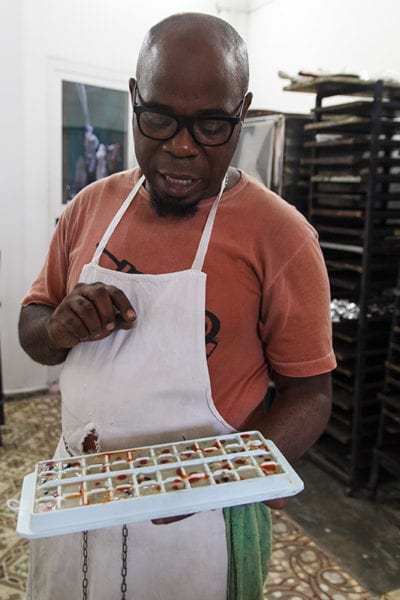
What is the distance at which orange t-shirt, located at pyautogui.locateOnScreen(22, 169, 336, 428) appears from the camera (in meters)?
0.98

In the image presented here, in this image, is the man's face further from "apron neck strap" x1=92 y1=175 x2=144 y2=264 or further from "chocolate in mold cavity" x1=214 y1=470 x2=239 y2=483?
"chocolate in mold cavity" x1=214 y1=470 x2=239 y2=483

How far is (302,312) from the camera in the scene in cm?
97

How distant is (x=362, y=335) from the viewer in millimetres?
2697

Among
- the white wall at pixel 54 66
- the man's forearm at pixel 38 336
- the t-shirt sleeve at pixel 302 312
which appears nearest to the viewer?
the t-shirt sleeve at pixel 302 312

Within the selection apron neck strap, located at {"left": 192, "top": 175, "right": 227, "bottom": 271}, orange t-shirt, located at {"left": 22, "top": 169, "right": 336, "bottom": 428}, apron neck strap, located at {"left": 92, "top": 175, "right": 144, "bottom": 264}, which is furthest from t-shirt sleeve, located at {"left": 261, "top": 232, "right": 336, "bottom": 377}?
Answer: apron neck strap, located at {"left": 92, "top": 175, "right": 144, "bottom": 264}

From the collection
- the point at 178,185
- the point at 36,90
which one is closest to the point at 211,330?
the point at 178,185

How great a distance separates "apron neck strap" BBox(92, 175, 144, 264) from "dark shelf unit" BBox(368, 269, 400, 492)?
1.77m

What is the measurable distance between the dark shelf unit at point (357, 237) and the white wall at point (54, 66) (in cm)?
67

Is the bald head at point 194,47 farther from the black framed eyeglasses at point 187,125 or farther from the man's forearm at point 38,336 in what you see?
the man's forearm at point 38,336

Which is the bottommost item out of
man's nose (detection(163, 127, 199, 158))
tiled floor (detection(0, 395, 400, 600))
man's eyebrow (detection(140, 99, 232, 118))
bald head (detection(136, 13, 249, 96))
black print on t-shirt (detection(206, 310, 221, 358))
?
tiled floor (detection(0, 395, 400, 600))

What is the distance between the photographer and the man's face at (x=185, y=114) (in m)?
0.91

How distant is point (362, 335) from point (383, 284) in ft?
0.95

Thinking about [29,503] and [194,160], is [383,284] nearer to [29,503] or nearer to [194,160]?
[194,160]

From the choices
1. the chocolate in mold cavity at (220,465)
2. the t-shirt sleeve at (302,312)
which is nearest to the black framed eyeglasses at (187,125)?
the t-shirt sleeve at (302,312)
